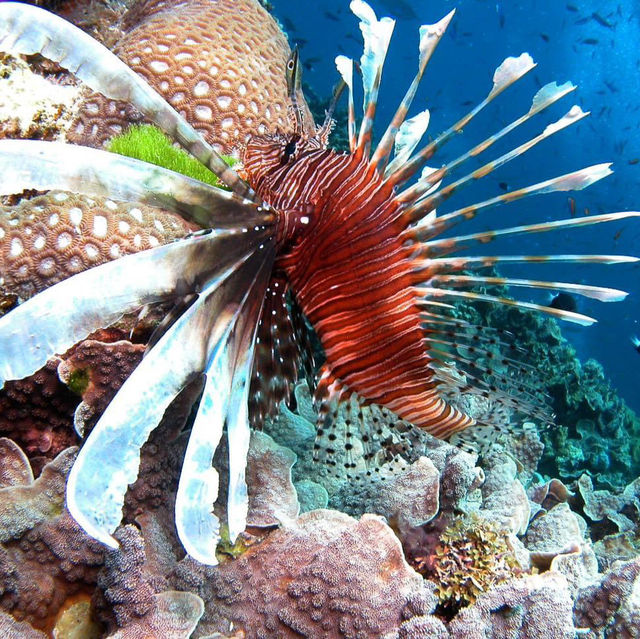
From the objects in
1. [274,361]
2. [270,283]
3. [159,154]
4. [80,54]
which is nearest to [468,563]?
[274,361]

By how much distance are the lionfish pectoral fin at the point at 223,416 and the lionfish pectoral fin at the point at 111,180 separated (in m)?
0.24

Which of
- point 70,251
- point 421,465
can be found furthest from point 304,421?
point 70,251

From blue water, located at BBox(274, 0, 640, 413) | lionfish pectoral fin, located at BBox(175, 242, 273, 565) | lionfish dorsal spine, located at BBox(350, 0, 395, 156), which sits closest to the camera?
lionfish pectoral fin, located at BBox(175, 242, 273, 565)

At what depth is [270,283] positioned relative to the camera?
81.7 inches

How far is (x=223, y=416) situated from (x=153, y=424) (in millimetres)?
245

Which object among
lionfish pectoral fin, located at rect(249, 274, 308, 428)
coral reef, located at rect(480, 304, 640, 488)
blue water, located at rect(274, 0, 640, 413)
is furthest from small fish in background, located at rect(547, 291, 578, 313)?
blue water, located at rect(274, 0, 640, 413)

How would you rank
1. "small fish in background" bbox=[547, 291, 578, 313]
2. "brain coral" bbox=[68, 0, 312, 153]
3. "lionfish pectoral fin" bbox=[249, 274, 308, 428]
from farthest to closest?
"small fish in background" bbox=[547, 291, 578, 313] < "brain coral" bbox=[68, 0, 312, 153] < "lionfish pectoral fin" bbox=[249, 274, 308, 428]

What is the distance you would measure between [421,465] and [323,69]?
2195 inches

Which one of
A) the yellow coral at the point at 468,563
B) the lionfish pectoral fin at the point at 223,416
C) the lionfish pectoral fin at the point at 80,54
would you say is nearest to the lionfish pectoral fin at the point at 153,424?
the lionfish pectoral fin at the point at 223,416

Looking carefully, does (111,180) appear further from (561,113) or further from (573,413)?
(561,113)

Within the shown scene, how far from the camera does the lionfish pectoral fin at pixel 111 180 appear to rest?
108 centimetres

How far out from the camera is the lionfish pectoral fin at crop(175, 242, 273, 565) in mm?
1217

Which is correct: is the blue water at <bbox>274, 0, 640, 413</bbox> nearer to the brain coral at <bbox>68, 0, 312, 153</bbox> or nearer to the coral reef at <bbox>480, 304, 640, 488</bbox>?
the coral reef at <bbox>480, 304, 640, 488</bbox>

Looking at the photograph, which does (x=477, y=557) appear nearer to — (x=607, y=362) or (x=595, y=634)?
(x=595, y=634)
